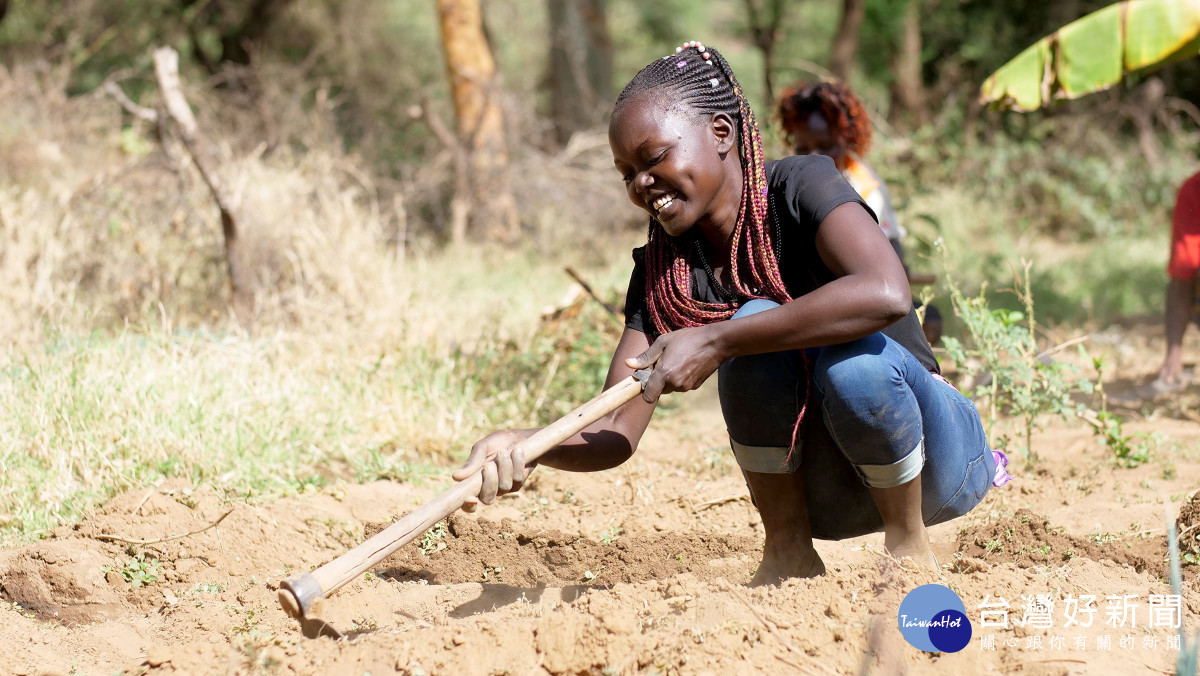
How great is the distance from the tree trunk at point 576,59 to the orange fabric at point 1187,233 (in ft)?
19.8

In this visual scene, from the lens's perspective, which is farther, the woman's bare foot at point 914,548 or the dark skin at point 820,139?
the dark skin at point 820,139

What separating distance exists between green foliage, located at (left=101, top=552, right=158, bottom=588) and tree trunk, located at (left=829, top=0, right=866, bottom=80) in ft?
30.3

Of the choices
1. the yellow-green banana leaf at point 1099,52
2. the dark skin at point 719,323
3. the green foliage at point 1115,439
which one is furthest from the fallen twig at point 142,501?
the yellow-green banana leaf at point 1099,52

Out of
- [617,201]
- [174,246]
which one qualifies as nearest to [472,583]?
[174,246]

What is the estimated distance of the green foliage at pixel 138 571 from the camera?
2689 mm

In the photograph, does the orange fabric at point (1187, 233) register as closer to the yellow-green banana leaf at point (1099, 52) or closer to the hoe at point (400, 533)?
the yellow-green banana leaf at point (1099, 52)

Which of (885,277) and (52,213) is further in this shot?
(52,213)

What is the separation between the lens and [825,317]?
1963mm

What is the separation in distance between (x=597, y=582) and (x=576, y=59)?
783 cm

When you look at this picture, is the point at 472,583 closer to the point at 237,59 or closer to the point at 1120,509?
the point at 1120,509

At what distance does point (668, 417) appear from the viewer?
4.56 m

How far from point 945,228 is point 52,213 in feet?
22.5

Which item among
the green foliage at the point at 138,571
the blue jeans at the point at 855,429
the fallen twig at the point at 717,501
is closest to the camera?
the blue jeans at the point at 855,429

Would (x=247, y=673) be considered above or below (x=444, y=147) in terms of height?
below
